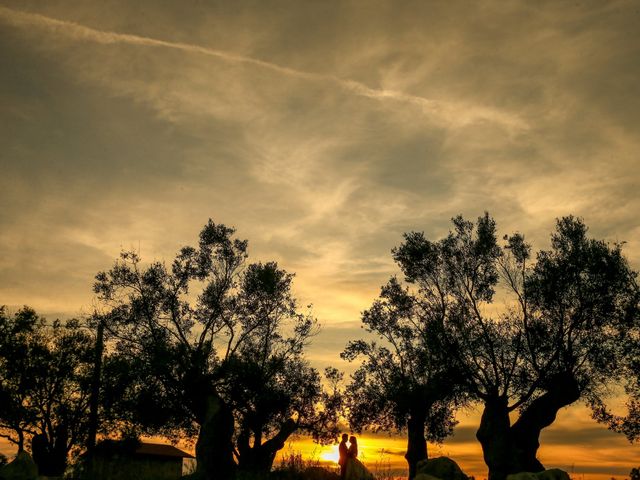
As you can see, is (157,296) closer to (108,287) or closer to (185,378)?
(108,287)

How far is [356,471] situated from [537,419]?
11781mm

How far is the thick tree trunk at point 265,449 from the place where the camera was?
39406mm

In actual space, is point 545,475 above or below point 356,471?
above

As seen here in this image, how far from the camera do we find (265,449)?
40.1 metres

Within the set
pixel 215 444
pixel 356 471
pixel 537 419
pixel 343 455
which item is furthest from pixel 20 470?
pixel 537 419

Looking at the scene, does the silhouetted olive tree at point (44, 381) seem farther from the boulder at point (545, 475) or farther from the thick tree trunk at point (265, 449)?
the boulder at point (545, 475)

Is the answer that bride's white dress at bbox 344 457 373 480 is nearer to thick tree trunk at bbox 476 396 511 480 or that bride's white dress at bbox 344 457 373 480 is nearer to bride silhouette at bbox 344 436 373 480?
bride silhouette at bbox 344 436 373 480

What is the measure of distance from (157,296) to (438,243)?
19770mm

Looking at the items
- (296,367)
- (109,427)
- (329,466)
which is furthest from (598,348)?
(109,427)

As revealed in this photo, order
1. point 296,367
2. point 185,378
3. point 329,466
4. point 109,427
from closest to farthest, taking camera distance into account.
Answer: point 329,466, point 185,378, point 296,367, point 109,427

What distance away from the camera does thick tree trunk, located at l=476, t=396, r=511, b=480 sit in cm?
3444

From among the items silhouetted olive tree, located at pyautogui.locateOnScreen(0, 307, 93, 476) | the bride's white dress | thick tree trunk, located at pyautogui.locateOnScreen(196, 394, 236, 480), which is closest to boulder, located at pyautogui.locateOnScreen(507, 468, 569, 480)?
the bride's white dress

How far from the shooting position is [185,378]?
37375mm

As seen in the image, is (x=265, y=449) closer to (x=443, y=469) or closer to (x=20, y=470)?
(x=443, y=469)
